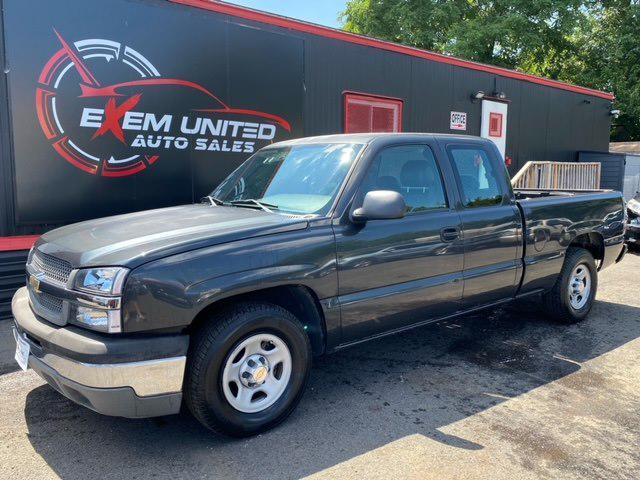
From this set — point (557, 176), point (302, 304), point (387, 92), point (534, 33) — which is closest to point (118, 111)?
point (302, 304)

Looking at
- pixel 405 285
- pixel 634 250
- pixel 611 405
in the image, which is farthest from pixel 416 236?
pixel 634 250

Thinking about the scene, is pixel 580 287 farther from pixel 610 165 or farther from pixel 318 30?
pixel 610 165

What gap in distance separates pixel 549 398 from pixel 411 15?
23228 mm

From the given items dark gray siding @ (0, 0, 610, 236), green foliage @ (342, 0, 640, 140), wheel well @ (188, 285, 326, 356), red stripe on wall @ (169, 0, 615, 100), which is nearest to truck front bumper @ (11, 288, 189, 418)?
wheel well @ (188, 285, 326, 356)

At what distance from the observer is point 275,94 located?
26.9 feet

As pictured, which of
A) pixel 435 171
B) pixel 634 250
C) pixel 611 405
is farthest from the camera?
pixel 634 250

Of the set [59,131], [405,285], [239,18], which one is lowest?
[405,285]

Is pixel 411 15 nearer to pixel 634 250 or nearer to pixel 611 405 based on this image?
pixel 634 250

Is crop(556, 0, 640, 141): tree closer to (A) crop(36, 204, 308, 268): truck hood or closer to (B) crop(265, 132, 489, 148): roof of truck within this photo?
(B) crop(265, 132, 489, 148): roof of truck

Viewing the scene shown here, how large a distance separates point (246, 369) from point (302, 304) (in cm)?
58

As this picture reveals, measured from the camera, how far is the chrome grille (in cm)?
315

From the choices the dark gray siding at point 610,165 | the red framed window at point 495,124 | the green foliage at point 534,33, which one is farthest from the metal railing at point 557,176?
the green foliage at point 534,33

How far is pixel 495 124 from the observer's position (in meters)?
12.6

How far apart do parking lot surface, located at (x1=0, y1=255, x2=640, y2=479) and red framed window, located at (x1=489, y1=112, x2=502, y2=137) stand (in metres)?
8.45
